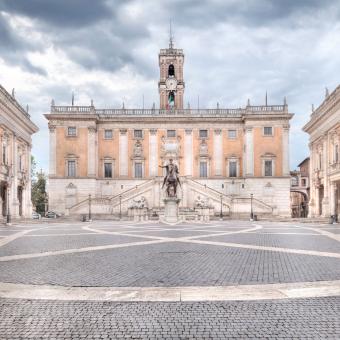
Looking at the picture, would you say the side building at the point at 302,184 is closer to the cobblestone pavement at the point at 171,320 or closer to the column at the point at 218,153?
the column at the point at 218,153

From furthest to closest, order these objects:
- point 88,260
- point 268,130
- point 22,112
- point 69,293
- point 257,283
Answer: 1. point 268,130
2. point 22,112
3. point 88,260
4. point 257,283
5. point 69,293

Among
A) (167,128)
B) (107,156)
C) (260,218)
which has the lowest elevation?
(260,218)

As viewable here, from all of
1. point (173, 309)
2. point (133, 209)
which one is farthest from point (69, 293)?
point (133, 209)

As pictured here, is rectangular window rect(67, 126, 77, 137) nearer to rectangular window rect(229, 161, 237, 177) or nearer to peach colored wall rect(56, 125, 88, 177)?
A: peach colored wall rect(56, 125, 88, 177)

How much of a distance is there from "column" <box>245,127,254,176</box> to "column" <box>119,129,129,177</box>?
16.7 meters

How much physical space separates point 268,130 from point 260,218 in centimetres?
1445

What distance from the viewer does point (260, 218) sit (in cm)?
4878

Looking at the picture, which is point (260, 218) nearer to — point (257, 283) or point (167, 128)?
point (167, 128)

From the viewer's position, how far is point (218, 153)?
192ft

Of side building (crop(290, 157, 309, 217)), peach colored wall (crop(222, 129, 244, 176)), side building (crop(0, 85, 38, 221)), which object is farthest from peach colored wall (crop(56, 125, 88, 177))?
side building (crop(290, 157, 309, 217))

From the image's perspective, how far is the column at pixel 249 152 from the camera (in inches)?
2243

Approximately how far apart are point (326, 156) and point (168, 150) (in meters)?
21.7

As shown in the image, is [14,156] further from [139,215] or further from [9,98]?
[139,215]

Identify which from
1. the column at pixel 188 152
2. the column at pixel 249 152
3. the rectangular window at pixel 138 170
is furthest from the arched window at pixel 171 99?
the column at pixel 249 152
